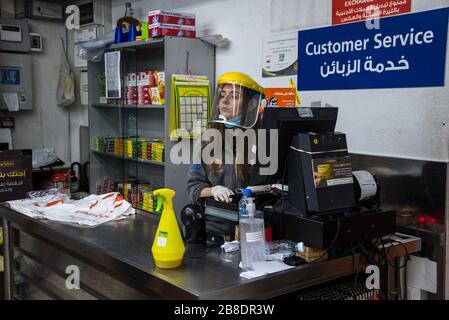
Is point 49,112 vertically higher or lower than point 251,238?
higher

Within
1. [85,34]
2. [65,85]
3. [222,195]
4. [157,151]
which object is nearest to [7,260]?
[157,151]

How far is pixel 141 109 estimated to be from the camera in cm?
481

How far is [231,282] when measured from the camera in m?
1.68

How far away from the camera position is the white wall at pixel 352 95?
2553mm

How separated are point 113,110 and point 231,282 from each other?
11.6 feet

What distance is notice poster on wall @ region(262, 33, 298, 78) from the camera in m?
3.29

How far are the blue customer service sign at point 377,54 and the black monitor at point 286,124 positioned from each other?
765 millimetres

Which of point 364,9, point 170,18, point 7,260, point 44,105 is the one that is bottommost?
point 7,260

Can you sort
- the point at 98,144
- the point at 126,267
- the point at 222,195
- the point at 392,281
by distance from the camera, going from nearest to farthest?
the point at 126,267 → the point at 222,195 → the point at 392,281 → the point at 98,144

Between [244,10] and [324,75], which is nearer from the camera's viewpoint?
[324,75]

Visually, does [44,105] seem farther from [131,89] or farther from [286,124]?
[286,124]

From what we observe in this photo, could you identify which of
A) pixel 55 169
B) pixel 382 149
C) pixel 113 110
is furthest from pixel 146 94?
pixel 382 149

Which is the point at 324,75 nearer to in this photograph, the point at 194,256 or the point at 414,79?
the point at 414,79

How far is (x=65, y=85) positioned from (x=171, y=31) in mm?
2152
